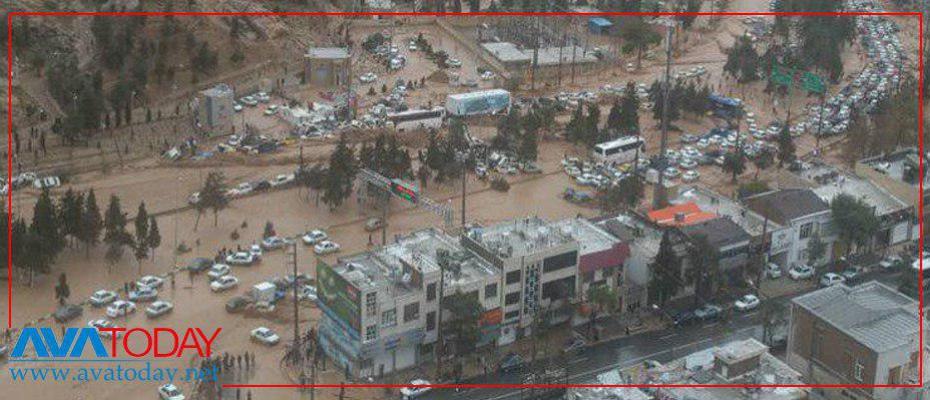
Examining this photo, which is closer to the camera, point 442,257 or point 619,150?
point 442,257

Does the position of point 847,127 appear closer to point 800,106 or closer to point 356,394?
point 800,106

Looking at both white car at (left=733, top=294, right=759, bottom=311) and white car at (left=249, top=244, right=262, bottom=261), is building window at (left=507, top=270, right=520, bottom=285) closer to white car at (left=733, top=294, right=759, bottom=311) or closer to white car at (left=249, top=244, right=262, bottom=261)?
white car at (left=733, top=294, right=759, bottom=311)

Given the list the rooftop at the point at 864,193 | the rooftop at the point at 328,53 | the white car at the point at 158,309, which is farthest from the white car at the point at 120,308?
the rooftop at the point at 328,53

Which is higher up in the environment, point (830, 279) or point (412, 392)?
point (830, 279)

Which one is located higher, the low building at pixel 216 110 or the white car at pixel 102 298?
the low building at pixel 216 110

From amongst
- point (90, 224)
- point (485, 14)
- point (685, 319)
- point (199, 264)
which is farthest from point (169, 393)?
point (485, 14)

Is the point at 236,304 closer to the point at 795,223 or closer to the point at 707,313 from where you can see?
the point at 707,313

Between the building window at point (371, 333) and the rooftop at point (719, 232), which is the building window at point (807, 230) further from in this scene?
the building window at point (371, 333)
